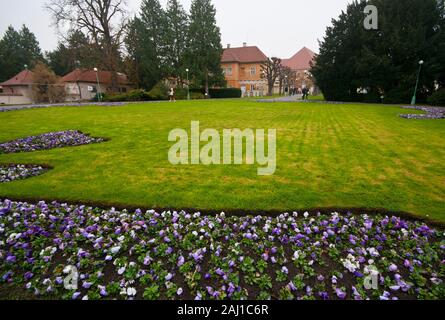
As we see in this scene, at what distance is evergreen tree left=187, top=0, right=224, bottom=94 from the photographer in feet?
142

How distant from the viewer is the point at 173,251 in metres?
3.39

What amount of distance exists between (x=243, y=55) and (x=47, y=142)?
195ft

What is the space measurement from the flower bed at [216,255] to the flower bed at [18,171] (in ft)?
6.77

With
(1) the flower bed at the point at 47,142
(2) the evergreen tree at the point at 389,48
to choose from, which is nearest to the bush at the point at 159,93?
(2) the evergreen tree at the point at 389,48

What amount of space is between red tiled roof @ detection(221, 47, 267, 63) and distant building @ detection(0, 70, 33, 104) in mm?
39546

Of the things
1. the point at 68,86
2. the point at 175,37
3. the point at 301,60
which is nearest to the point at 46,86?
the point at 68,86

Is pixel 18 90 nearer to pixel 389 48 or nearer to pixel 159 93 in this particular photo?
pixel 159 93

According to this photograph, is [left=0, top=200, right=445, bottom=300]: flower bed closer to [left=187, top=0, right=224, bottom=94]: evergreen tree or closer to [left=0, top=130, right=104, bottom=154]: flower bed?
[left=0, top=130, right=104, bottom=154]: flower bed

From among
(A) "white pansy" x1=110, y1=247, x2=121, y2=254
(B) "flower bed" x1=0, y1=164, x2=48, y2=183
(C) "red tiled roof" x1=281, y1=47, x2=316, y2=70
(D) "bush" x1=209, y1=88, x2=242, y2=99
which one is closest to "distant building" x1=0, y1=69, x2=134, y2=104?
(D) "bush" x1=209, y1=88, x2=242, y2=99

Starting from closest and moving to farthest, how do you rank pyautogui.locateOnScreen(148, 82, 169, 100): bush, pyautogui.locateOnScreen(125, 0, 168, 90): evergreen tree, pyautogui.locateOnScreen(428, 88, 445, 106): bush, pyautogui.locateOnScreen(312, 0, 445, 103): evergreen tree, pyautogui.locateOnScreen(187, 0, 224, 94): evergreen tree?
1. pyautogui.locateOnScreen(428, 88, 445, 106): bush
2. pyautogui.locateOnScreen(312, 0, 445, 103): evergreen tree
3. pyautogui.locateOnScreen(148, 82, 169, 100): bush
4. pyautogui.locateOnScreen(187, 0, 224, 94): evergreen tree
5. pyautogui.locateOnScreen(125, 0, 168, 90): evergreen tree

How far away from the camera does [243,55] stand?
61.4 meters

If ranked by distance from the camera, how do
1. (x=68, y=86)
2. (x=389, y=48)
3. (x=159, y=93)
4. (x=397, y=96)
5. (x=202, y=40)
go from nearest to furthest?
(x=389, y=48) < (x=397, y=96) < (x=159, y=93) < (x=202, y=40) < (x=68, y=86)

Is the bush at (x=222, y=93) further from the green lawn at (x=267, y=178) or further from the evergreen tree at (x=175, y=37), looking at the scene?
the green lawn at (x=267, y=178)
